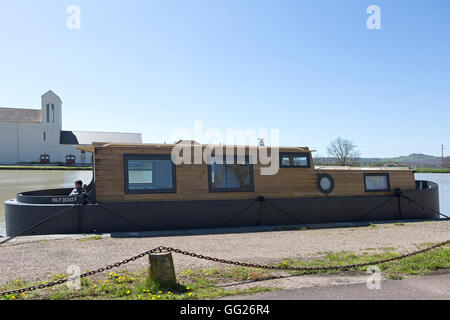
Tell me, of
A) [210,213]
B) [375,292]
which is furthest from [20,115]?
[375,292]

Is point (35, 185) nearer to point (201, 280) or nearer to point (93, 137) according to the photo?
point (201, 280)

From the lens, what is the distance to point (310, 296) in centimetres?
504

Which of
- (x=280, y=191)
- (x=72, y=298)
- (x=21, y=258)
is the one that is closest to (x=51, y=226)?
(x=21, y=258)

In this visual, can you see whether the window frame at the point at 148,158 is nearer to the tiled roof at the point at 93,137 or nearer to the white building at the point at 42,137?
the white building at the point at 42,137

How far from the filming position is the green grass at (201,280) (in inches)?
200

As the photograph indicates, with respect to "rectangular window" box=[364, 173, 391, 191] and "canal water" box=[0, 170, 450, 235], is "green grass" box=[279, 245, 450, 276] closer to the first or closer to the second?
"rectangular window" box=[364, 173, 391, 191]

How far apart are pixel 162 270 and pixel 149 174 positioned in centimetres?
632

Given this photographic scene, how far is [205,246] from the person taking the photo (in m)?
8.62

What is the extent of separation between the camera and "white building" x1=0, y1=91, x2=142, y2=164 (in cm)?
7206

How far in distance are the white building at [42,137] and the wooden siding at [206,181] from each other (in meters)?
64.7

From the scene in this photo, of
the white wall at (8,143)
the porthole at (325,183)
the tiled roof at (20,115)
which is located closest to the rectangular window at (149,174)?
the porthole at (325,183)

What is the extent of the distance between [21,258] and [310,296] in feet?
18.3

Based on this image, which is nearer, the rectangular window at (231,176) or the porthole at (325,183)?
the rectangular window at (231,176)
